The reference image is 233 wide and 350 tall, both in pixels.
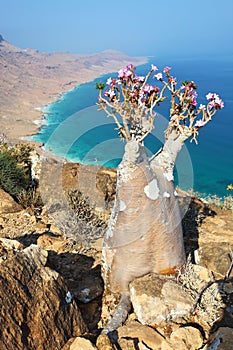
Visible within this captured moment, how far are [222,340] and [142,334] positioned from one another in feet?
2.59

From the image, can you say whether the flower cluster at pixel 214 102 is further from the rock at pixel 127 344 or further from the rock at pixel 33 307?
the rock at pixel 127 344

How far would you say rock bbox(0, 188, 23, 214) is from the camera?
6578mm

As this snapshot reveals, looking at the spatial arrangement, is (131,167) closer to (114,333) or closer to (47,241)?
(114,333)

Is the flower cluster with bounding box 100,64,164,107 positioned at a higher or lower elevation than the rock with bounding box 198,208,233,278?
higher

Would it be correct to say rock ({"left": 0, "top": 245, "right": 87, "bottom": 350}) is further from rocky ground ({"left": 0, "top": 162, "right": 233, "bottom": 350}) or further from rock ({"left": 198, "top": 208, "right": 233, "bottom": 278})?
rock ({"left": 198, "top": 208, "right": 233, "bottom": 278})

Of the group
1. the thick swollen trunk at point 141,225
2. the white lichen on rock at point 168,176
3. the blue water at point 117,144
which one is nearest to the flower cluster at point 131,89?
the thick swollen trunk at point 141,225

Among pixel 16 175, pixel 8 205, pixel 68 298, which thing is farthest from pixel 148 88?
pixel 16 175

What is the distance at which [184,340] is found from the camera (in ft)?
11.0

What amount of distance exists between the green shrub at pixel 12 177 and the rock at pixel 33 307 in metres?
4.19

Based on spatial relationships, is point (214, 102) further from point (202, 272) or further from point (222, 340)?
point (222, 340)

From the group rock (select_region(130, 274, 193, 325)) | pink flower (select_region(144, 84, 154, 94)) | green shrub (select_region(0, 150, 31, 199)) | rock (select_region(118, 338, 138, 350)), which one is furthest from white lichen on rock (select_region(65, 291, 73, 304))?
green shrub (select_region(0, 150, 31, 199))

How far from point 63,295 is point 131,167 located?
5.25 feet

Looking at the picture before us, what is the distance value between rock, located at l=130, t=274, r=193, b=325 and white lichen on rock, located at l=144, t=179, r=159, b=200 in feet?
3.27

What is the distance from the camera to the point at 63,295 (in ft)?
10.8
